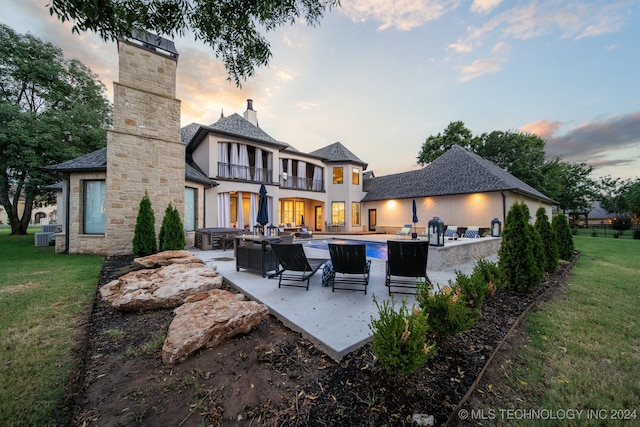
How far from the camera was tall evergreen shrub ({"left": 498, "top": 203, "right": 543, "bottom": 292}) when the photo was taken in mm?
4891

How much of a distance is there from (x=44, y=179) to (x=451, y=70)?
79.3 ft

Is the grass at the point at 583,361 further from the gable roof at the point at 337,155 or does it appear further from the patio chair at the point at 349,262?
Answer: the gable roof at the point at 337,155

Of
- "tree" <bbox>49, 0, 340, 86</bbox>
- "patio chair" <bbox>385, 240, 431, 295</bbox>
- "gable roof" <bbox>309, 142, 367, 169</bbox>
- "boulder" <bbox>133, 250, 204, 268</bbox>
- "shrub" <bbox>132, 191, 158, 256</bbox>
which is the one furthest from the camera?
"gable roof" <bbox>309, 142, 367, 169</bbox>

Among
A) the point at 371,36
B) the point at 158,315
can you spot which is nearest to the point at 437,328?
the point at 158,315

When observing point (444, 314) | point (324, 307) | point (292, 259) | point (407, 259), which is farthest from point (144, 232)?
point (444, 314)

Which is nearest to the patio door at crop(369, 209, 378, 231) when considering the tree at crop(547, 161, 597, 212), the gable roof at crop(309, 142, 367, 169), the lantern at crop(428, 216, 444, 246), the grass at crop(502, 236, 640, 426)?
the gable roof at crop(309, 142, 367, 169)

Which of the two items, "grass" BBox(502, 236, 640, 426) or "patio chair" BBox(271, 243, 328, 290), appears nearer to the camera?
"grass" BBox(502, 236, 640, 426)

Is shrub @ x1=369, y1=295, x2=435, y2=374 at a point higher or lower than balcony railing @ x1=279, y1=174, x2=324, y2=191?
lower

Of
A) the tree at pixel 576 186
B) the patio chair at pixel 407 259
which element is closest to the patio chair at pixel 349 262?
the patio chair at pixel 407 259

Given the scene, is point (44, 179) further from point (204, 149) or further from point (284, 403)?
point (284, 403)

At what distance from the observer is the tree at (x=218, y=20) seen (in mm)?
3000

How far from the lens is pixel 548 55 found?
9555 mm

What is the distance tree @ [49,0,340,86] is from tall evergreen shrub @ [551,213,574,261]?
10.9 meters

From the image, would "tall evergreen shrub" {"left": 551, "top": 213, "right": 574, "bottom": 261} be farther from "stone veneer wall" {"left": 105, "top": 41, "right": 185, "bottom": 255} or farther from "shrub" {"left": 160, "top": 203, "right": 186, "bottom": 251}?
"stone veneer wall" {"left": 105, "top": 41, "right": 185, "bottom": 255}
